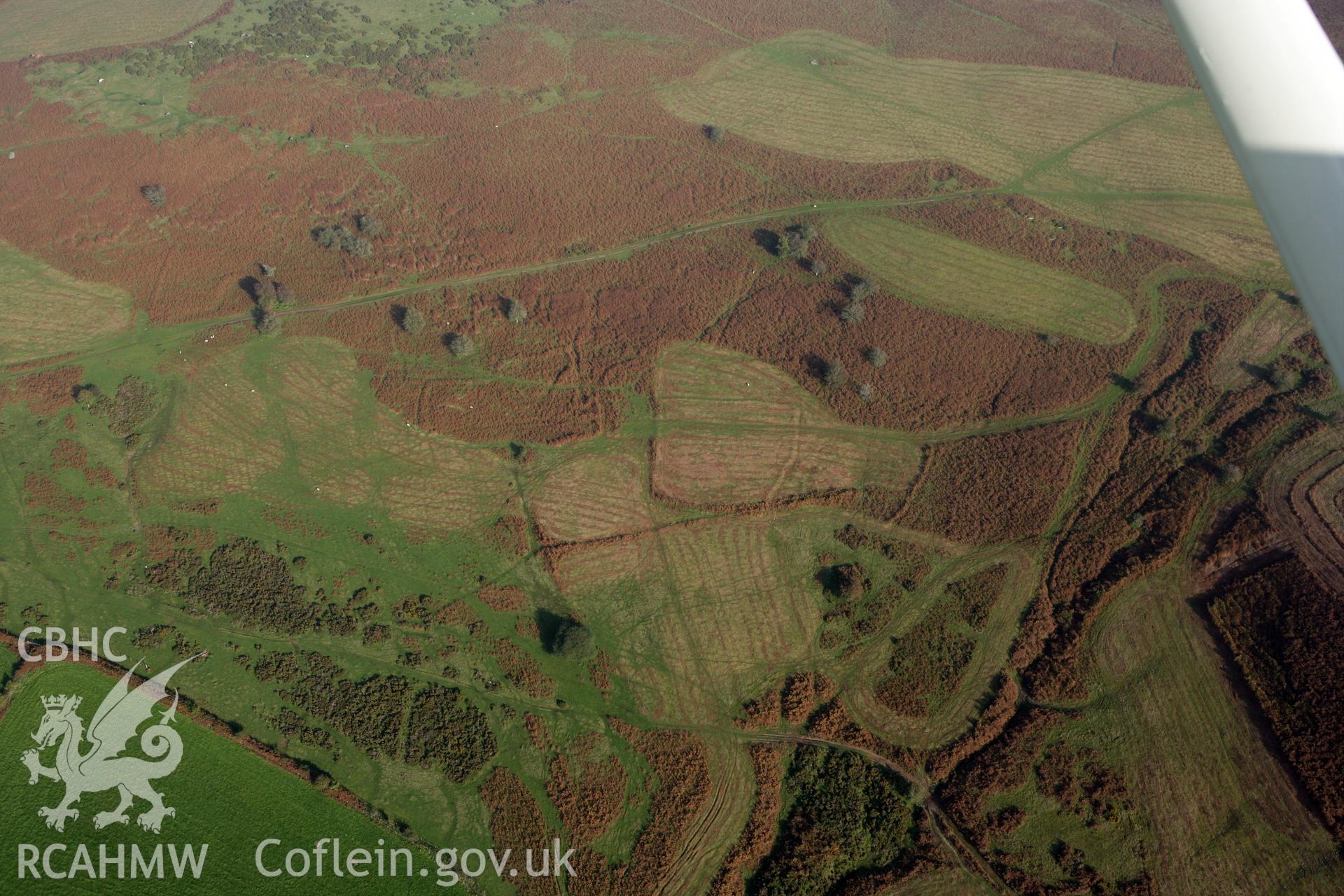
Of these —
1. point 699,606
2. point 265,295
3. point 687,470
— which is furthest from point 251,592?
point 687,470

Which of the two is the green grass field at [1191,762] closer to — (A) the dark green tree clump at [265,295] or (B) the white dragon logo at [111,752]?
(B) the white dragon logo at [111,752]

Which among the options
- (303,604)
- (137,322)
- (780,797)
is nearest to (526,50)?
(137,322)

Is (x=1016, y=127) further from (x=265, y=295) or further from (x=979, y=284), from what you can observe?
(x=265, y=295)

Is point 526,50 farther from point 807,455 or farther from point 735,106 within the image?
point 807,455

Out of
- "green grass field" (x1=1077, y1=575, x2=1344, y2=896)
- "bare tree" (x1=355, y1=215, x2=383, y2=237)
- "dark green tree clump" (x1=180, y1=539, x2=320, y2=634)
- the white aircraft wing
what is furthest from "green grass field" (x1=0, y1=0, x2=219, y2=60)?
"green grass field" (x1=1077, y1=575, x2=1344, y2=896)

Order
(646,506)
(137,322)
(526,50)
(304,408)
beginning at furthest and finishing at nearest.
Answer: (526,50)
(137,322)
(304,408)
(646,506)

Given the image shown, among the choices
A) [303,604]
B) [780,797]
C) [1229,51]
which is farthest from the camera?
[303,604]
